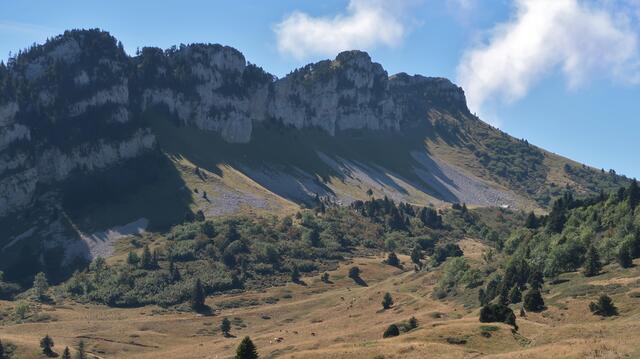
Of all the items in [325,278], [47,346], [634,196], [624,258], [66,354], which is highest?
[634,196]

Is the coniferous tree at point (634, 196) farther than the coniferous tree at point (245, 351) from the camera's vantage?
Yes

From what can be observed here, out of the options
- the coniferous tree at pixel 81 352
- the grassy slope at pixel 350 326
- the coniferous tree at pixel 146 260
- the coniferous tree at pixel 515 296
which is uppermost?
the coniferous tree at pixel 146 260

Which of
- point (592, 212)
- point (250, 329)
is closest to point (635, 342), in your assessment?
point (592, 212)

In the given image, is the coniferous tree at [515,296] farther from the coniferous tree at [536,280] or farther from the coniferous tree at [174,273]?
the coniferous tree at [174,273]

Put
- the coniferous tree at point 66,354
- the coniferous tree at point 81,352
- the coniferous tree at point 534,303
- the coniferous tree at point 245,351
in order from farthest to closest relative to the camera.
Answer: the coniferous tree at point 81,352 < the coniferous tree at point 66,354 < the coniferous tree at point 534,303 < the coniferous tree at point 245,351

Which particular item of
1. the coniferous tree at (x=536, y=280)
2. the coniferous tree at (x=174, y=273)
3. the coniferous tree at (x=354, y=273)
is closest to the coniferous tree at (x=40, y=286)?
the coniferous tree at (x=174, y=273)

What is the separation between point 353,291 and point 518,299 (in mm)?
75668

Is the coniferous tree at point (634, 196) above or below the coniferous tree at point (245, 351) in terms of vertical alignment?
above

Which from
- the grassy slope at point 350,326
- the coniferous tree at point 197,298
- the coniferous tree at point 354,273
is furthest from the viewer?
the coniferous tree at point 354,273

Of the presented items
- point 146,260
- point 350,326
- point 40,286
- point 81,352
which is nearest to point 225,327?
point 350,326

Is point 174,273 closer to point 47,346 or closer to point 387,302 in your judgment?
point 47,346

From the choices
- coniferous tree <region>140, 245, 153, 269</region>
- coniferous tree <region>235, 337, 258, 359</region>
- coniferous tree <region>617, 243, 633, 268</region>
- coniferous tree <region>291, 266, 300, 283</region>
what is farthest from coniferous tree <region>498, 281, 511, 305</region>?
coniferous tree <region>140, 245, 153, 269</region>

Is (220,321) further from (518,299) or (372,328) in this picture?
(518,299)

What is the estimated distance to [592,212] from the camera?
487 feet
